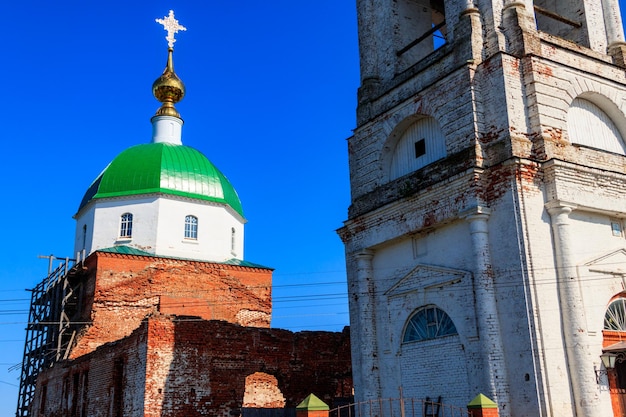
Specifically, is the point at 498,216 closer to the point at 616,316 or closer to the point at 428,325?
the point at 428,325

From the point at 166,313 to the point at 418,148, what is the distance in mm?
12727

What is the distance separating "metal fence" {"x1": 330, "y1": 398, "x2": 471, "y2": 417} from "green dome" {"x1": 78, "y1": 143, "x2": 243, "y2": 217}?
13329 mm

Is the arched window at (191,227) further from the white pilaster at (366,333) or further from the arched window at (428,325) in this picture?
the arched window at (428,325)

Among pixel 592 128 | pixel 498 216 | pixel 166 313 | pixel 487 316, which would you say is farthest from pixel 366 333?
pixel 166 313

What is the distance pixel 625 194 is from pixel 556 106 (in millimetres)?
2201

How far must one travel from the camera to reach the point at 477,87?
42.7 ft

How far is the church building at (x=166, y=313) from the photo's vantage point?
1731cm

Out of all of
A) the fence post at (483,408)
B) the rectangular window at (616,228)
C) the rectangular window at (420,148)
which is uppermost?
the rectangular window at (420,148)

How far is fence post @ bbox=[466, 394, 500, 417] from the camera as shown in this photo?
1013cm

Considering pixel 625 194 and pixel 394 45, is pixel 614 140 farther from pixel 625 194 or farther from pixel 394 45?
pixel 394 45

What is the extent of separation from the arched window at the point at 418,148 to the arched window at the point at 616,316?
4308 mm

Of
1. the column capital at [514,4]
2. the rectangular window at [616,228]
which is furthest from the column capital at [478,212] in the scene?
the column capital at [514,4]

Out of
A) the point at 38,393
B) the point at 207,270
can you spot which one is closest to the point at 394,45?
the point at 207,270

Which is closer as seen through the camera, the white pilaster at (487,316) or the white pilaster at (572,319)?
the white pilaster at (572,319)
